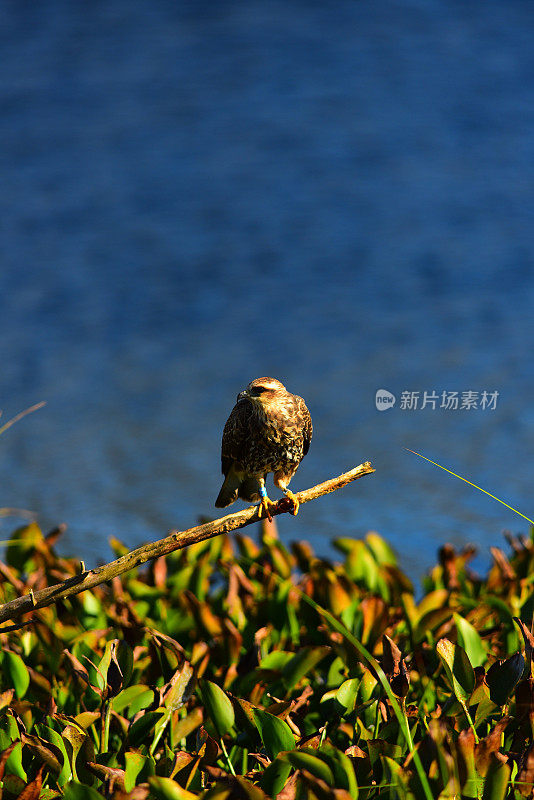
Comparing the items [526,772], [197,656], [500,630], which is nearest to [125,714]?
[197,656]

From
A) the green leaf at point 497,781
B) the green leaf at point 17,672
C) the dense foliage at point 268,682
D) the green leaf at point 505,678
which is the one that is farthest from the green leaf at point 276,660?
the green leaf at point 497,781

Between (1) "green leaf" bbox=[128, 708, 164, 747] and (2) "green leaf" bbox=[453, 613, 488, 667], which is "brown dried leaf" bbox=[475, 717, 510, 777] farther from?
(1) "green leaf" bbox=[128, 708, 164, 747]

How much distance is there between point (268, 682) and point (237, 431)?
91cm

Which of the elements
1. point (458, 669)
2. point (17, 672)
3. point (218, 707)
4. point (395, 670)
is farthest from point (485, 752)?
point (17, 672)

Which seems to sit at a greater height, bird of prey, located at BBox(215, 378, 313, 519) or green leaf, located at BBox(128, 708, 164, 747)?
bird of prey, located at BBox(215, 378, 313, 519)

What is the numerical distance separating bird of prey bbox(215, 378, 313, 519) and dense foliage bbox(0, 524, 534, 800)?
0.59 meters

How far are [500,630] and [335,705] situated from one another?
100 centimetres

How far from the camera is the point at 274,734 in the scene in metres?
2.07

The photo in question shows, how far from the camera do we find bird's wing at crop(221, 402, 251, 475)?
7.89 ft

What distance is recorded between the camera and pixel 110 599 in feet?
12.2

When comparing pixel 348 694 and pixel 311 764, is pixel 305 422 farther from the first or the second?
pixel 311 764

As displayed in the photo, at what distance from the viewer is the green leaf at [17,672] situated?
2.62 metres

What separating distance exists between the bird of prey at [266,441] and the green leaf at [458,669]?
0.62m

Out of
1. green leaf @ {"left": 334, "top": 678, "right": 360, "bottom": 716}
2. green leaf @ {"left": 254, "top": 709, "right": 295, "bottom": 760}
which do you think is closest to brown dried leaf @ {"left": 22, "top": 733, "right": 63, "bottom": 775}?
green leaf @ {"left": 254, "top": 709, "right": 295, "bottom": 760}
